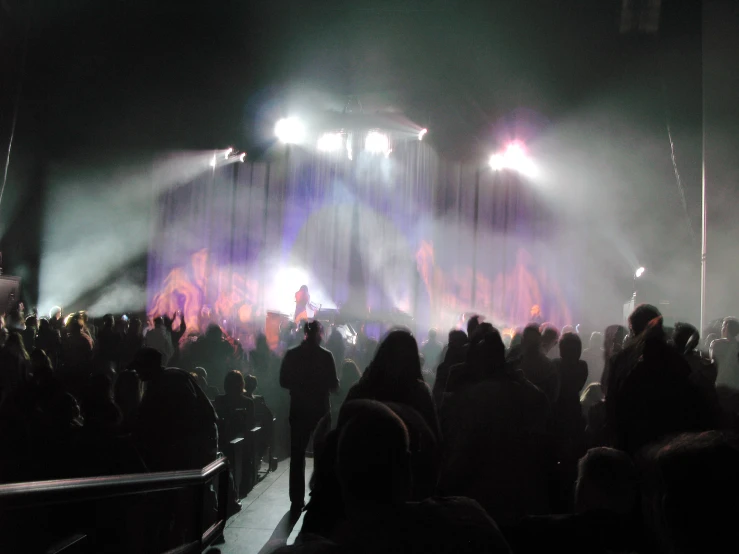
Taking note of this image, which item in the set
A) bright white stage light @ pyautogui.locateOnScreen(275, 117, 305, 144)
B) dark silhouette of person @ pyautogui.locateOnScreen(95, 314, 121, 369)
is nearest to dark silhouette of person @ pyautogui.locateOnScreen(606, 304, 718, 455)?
dark silhouette of person @ pyautogui.locateOnScreen(95, 314, 121, 369)

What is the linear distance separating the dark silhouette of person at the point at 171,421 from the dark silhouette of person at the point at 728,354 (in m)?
→ 4.52

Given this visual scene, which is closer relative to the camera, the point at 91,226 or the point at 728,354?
the point at 728,354

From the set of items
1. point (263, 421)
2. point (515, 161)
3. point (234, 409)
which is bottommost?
point (263, 421)

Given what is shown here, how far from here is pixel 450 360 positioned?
4.38 m

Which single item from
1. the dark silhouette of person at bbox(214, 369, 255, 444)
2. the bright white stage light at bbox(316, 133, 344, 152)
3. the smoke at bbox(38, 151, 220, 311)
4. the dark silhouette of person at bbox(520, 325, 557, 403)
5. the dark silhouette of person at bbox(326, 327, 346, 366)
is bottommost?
the dark silhouette of person at bbox(214, 369, 255, 444)

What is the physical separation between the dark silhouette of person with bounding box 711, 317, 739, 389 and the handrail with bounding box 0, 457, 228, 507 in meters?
4.55

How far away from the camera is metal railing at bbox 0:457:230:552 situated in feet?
5.98

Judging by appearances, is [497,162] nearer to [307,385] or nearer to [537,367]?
[307,385]

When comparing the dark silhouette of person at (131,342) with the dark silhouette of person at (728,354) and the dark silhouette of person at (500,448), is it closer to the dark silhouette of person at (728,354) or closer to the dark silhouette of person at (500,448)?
the dark silhouette of person at (500,448)

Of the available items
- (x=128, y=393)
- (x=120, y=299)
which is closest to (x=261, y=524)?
(x=128, y=393)

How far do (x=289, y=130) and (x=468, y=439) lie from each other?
63.4 ft

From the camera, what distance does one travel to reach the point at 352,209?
23.2 m

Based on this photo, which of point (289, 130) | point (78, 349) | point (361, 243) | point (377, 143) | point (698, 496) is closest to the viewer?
point (698, 496)

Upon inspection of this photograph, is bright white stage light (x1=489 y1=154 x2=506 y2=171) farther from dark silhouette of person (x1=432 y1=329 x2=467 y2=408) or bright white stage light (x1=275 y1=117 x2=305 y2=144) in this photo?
dark silhouette of person (x1=432 y1=329 x2=467 y2=408)
